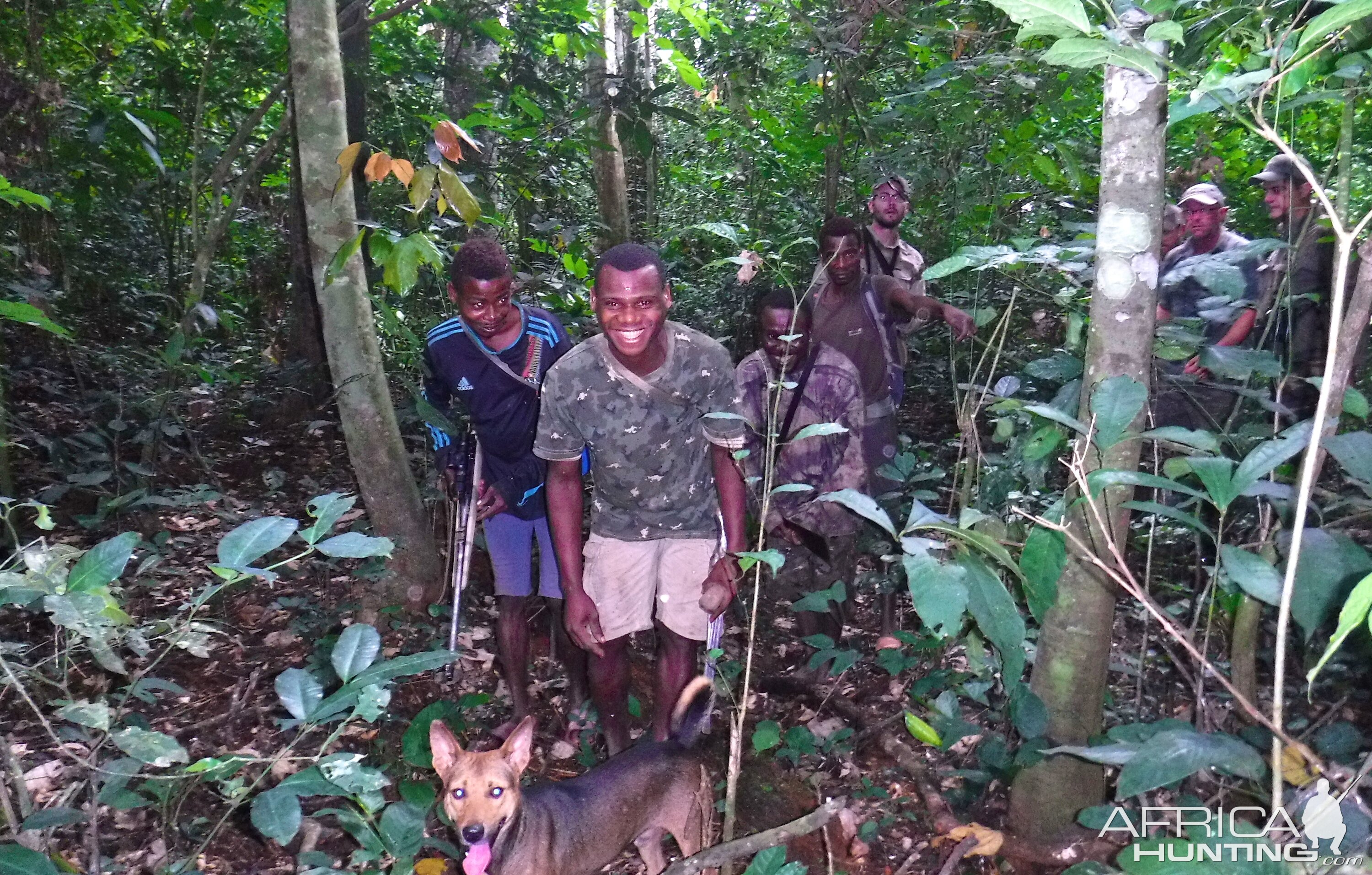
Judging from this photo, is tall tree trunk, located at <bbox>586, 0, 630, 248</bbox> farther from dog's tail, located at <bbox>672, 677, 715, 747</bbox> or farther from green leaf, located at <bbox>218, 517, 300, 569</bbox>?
green leaf, located at <bbox>218, 517, 300, 569</bbox>

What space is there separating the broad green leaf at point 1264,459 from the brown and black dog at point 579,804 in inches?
→ 73.9

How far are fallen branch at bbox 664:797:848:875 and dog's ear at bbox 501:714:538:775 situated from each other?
1.78 feet

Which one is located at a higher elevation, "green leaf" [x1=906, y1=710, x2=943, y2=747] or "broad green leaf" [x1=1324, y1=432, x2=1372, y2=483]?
"broad green leaf" [x1=1324, y1=432, x2=1372, y2=483]

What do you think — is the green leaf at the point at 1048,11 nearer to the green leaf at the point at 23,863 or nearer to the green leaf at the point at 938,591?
the green leaf at the point at 938,591

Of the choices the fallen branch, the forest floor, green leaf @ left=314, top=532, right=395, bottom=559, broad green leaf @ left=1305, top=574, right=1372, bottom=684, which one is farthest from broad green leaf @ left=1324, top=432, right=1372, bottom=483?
green leaf @ left=314, top=532, right=395, bottom=559

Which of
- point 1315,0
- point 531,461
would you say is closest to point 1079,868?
point 1315,0

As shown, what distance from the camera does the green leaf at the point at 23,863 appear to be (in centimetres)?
148

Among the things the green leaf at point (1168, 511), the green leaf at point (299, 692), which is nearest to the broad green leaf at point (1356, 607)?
the green leaf at point (1168, 511)

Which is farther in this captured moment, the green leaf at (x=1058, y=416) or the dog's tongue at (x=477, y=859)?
the dog's tongue at (x=477, y=859)

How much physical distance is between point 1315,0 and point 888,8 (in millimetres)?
4456

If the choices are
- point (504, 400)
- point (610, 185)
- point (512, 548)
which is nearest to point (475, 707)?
point (512, 548)

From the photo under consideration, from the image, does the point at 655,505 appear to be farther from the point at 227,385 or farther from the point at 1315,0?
the point at 227,385

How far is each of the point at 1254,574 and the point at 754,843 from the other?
134cm

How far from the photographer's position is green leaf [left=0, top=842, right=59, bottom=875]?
1.48 meters
